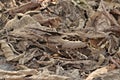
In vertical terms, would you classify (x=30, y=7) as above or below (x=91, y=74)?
above

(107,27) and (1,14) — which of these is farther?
(1,14)

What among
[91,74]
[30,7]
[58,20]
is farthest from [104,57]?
[30,7]

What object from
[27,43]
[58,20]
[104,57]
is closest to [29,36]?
[27,43]

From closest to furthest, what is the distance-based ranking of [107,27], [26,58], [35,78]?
1. [35,78]
2. [26,58]
3. [107,27]

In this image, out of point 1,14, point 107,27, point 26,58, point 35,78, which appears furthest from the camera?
point 1,14

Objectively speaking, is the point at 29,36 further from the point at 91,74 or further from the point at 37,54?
the point at 91,74

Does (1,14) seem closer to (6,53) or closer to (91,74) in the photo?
(6,53)
